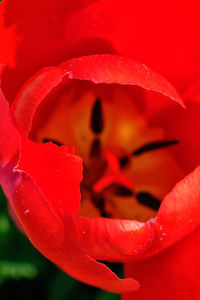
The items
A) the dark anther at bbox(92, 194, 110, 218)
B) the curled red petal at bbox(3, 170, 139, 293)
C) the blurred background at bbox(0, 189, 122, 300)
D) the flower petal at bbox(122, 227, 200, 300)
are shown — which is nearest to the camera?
the curled red petal at bbox(3, 170, 139, 293)

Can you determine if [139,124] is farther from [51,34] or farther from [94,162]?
[51,34]

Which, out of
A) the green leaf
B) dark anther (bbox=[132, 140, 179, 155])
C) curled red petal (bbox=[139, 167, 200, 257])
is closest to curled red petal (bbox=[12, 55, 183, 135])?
curled red petal (bbox=[139, 167, 200, 257])

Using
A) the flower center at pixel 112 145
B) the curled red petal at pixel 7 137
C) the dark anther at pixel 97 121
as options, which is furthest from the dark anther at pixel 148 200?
the curled red petal at pixel 7 137

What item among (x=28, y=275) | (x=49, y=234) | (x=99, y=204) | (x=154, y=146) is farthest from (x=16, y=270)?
(x=49, y=234)

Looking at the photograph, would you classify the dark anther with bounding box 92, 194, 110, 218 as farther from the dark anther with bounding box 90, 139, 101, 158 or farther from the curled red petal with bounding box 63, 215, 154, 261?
the curled red petal with bounding box 63, 215, 154, 261

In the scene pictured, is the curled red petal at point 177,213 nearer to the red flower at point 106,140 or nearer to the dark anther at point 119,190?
the red flower at point 106,140

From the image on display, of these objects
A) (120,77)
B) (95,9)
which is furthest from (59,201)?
(95,9)

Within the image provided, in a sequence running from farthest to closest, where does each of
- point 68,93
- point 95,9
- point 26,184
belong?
point 68,93, point 95,9, point 26,184
